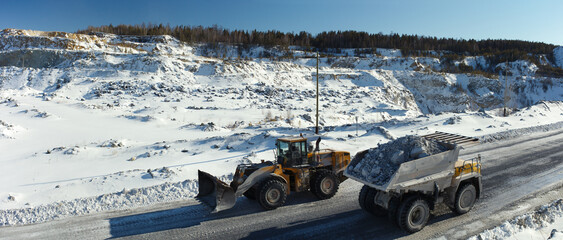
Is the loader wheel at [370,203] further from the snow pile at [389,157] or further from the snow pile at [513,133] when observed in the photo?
the snow pile at [513,133]

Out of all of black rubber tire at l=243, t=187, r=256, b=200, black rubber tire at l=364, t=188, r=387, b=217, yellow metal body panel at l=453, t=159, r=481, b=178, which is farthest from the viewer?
black rubber tire at l=243, t=187, r=256, b=200

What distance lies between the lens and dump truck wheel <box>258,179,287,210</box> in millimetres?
8664

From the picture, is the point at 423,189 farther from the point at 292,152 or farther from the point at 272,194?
the point at 272,194

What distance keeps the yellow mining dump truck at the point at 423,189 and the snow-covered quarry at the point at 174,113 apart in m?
5.80

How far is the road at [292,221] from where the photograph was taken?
7.57 meters

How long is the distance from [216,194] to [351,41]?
330ft

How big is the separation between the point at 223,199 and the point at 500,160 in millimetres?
12201

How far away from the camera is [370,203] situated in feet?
26.9

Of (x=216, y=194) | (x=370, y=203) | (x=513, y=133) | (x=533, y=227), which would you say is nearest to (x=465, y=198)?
(x=533, y=227)

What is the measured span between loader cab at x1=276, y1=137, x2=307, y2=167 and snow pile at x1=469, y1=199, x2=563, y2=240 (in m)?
4.56

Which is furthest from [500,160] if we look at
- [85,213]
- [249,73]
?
[249,73]

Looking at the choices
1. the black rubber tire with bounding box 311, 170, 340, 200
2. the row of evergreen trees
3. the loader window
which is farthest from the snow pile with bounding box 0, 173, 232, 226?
the row of evergreen trees

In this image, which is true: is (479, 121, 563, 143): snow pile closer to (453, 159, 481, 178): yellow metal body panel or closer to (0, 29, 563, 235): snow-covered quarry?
(0, 29, 563, 235): snow-covered quarry

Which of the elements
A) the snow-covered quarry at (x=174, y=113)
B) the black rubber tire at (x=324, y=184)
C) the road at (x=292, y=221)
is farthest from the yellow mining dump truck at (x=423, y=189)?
the snow-covered quarry at (x=174, y=113)
